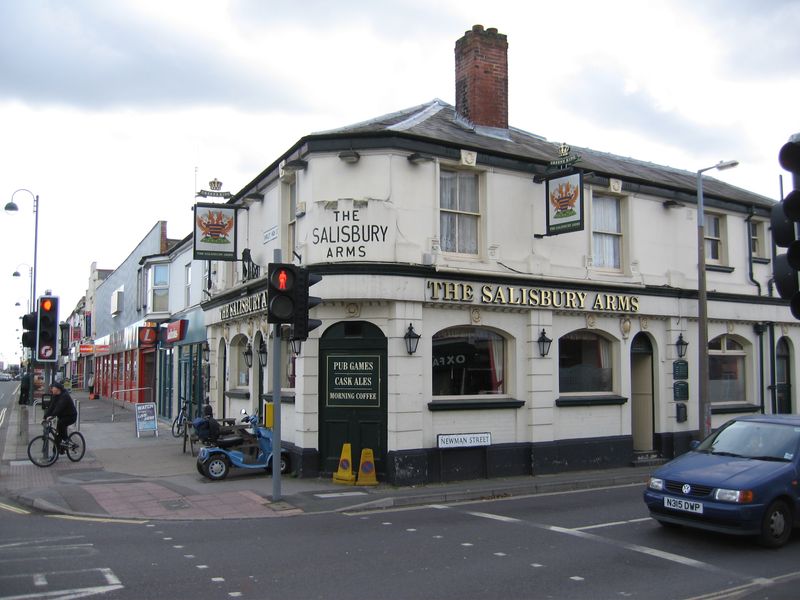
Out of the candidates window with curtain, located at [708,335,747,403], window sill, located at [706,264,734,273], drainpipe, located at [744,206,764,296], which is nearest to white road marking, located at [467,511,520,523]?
window with curtain, located at [708,335,747,403]

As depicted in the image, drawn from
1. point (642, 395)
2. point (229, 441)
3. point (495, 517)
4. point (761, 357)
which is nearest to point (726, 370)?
point (761, 357)

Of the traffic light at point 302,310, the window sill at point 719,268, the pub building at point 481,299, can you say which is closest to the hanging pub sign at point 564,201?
the pub building at point 481,299

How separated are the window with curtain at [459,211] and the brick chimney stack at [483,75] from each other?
2.91 m

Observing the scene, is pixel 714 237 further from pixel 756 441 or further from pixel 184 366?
pixel 184 366

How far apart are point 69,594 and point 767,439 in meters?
8.66

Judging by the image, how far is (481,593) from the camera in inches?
273

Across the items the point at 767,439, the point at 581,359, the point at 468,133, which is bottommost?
the point at 767,439

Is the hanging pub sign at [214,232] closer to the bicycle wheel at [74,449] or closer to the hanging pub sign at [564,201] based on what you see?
the bicycle wheel at [74,449]

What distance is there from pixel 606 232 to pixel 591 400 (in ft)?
13.2

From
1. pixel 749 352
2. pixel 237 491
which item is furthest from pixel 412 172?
pixel 749 352

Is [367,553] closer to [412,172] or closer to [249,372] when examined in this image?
[412,172]

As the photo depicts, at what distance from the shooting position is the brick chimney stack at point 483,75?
682 inches

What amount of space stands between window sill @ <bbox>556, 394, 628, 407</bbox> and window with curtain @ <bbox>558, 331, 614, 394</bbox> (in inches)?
10.3

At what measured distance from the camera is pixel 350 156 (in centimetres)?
1395
